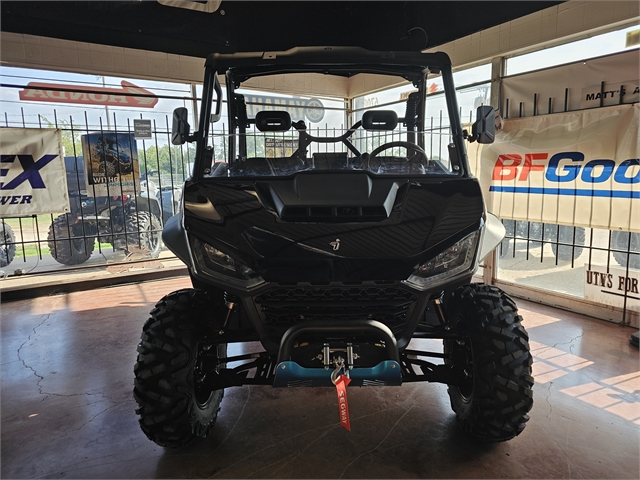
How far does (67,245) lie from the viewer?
6590 mm

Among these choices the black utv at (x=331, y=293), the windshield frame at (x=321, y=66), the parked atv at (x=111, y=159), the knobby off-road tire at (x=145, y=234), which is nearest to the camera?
the black utv at (x=331, y=293)

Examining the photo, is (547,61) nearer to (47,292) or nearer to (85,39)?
(85,39)

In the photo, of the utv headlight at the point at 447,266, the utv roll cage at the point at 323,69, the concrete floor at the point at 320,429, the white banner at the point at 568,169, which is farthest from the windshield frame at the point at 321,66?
the white banner at the point at 568,169

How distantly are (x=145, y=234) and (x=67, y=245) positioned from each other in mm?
1153

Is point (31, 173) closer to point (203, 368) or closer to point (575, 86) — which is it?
point (203, 368)

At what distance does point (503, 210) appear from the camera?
491 cm

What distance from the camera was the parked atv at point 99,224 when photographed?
21.2 feet

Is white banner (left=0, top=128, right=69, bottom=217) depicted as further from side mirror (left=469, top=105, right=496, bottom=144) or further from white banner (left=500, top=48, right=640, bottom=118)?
white banner (left=500, top=48, right=640, bottom=118)

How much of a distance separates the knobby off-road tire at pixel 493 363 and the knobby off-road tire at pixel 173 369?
124 centimetres

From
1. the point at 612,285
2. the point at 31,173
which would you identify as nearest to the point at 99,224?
the point at 31,173

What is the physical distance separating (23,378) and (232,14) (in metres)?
3.72

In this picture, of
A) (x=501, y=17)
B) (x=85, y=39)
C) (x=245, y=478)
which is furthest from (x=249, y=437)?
(x=85, y=39)

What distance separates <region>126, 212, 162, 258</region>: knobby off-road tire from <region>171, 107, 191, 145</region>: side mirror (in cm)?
437

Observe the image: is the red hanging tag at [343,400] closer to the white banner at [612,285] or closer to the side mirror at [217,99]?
the side mirror at [217,99]
